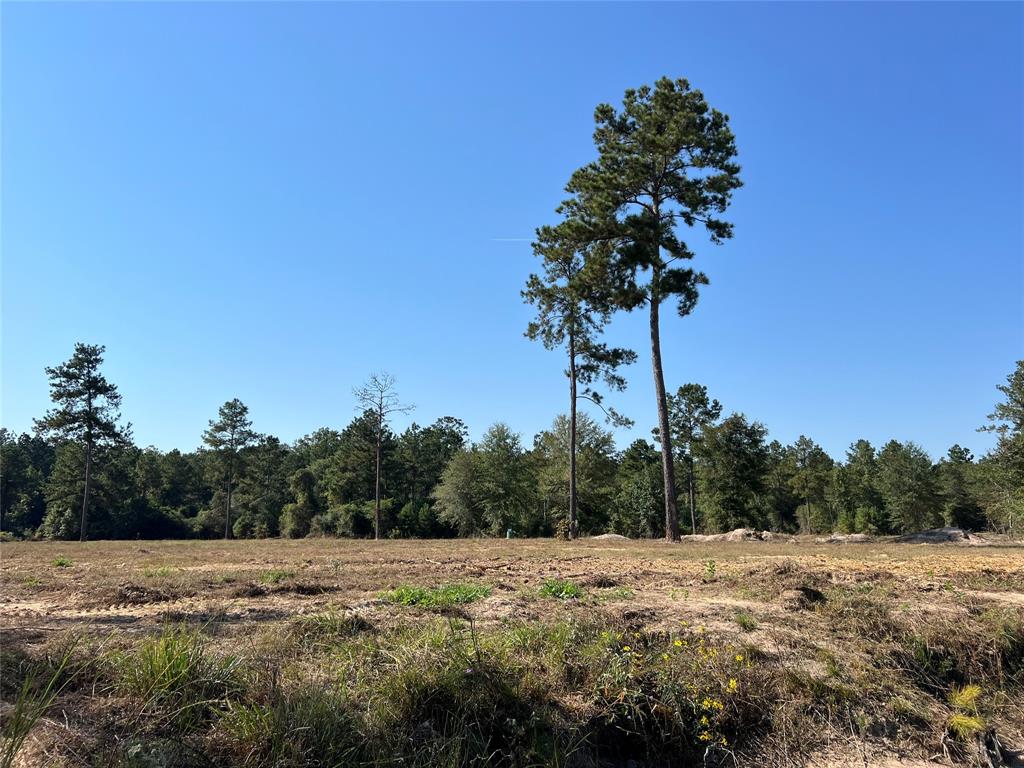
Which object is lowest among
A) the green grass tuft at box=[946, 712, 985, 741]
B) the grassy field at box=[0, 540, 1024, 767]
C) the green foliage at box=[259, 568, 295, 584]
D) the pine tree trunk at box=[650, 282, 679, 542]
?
Result: the green grass tuft at box=[946, 712, 985, 741]

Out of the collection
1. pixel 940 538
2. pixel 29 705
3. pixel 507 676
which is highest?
pixel 29 705

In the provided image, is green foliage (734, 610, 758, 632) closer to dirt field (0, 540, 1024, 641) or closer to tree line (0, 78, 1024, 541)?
dirt field (0, 540, 1024, 641)

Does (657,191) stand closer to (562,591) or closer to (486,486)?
(562,591)

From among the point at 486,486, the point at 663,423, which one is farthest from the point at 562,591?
the point at 486,486

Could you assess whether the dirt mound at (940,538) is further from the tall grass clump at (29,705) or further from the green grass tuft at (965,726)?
the tall grass clump at (29,705)

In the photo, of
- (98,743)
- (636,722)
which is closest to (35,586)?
(98,743)

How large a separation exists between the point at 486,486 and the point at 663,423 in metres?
33.1

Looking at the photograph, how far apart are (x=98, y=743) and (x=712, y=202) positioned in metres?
24.3

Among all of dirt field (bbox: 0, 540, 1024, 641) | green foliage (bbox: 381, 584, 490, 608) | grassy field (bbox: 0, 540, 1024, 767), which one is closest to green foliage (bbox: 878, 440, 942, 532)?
dirt field (bbox: 0, 540, 1024, 641)

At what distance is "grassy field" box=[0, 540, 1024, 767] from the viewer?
3846mm

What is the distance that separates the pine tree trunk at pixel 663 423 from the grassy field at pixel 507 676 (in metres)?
14.2

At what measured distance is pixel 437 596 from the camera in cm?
732

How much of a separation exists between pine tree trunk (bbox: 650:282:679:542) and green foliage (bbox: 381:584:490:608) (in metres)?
15.6

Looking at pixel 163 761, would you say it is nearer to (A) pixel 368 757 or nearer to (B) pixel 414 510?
(A) pixel 368 757
